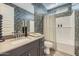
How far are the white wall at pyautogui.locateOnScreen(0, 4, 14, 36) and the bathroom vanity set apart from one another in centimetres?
15

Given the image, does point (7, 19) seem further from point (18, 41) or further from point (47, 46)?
point (47, 46)

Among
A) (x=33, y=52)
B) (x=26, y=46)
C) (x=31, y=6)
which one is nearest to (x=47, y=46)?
(x=33, y=52)

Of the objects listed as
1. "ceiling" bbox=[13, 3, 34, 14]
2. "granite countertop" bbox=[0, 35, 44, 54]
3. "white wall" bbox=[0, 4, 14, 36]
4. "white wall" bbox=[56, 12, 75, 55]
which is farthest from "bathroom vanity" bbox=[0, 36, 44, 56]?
"ceiling" bbox=[13, 3, 34, 14]

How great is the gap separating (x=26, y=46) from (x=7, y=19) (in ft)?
1.54

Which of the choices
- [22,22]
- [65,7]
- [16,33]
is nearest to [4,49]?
[16,33]

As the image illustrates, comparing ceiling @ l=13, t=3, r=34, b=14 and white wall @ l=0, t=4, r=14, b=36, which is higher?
ceiling @ l=13, t=3, r=34, b=14

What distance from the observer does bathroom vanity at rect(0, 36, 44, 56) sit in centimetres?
149

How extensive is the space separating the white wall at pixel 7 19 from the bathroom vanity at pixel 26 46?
0.15m

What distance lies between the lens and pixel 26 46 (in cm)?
169

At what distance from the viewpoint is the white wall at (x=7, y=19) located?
168cm

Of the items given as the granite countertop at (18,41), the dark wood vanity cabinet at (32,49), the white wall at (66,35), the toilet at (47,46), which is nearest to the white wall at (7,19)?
the granite countertop at (18,41)

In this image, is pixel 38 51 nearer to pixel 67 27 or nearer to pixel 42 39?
pixel 42 39

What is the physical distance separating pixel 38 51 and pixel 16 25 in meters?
0.52

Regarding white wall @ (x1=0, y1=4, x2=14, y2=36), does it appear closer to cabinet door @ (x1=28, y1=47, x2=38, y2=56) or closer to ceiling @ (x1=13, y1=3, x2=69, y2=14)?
ceiling @ (x1=13, y1=3, x2=69, y2=14)
